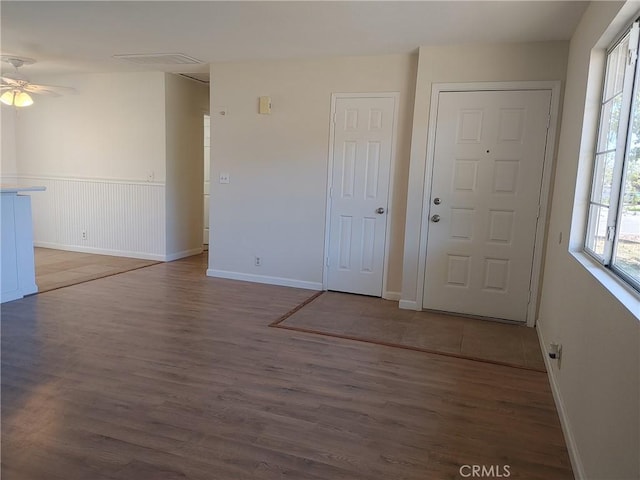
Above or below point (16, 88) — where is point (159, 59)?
above

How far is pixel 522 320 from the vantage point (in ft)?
13.1

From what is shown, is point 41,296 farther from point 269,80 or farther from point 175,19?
point 269,80

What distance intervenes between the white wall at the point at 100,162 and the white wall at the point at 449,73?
337 cm

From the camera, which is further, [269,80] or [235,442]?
[269,80]

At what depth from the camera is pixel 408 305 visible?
4.28 metres

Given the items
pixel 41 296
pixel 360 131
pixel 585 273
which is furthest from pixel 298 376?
pixel 41 296

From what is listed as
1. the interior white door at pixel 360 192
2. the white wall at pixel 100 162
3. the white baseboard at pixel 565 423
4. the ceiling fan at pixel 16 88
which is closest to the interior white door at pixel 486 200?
the interior white door at pixel 360 192

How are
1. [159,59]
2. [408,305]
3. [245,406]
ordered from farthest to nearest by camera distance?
[159,59] < [408,305] < [245,406]

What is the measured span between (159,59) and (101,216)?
2516mm

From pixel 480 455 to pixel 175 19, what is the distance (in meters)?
3.59

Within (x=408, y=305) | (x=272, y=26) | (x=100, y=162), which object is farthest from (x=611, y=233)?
(x=100, y=162)

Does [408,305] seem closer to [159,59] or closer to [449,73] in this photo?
[449,73]

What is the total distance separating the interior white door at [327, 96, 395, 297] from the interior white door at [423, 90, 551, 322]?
22.4 inches

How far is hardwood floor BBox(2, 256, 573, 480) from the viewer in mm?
1922
